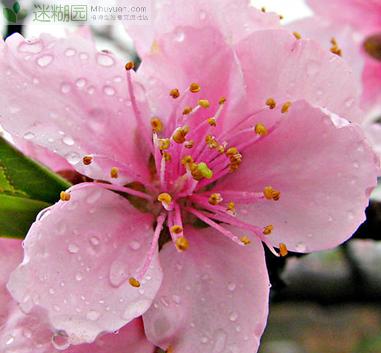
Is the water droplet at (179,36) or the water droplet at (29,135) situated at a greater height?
the water droplet at (179,36)

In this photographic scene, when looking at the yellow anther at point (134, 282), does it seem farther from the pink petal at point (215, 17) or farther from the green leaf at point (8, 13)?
the green leaf at point (8, 13)

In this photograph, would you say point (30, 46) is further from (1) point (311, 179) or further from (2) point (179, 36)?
(1) point (311, 179)

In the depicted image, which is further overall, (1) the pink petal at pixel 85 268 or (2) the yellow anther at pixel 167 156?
(2) the yellow anther at pixel 167 156

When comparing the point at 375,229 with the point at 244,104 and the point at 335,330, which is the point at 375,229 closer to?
the point at 244,104

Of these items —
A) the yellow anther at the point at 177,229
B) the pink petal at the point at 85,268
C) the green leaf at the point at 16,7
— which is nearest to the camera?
the pink petal at the point at 85,268

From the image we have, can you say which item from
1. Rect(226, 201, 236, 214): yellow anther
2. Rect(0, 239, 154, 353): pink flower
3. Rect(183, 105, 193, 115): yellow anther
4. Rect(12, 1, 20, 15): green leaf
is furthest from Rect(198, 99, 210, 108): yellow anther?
Rect(12, 1, 20, 15): green leaf

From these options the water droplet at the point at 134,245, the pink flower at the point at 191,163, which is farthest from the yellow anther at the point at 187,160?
the water droplet at the point at 134,245

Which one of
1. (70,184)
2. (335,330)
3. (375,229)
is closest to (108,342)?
(70,184)

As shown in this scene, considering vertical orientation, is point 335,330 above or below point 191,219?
below
